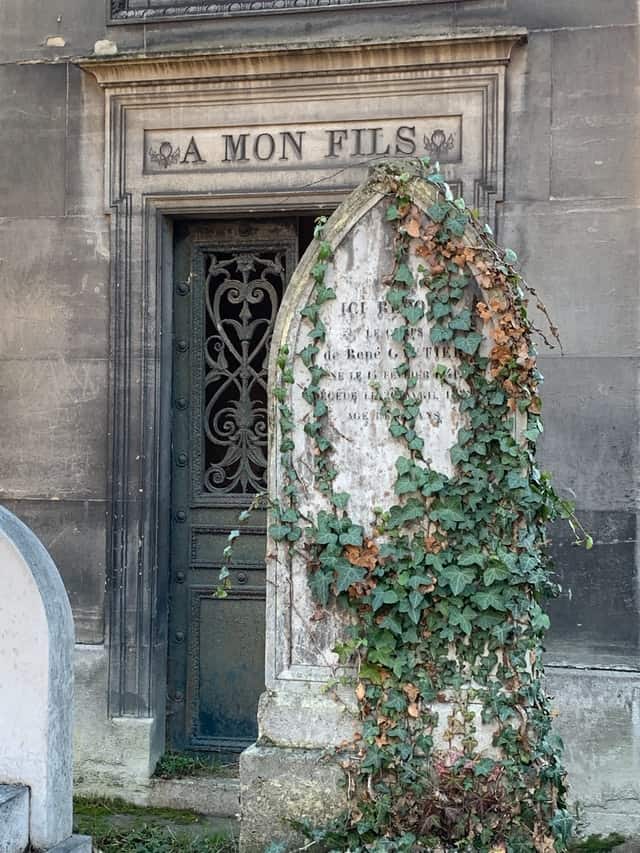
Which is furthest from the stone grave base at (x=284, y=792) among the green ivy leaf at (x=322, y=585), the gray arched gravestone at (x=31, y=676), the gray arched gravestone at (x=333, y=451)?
the gray arched gravestone at (x=31, y=676)

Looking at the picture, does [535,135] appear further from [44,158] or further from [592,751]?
[592,751]

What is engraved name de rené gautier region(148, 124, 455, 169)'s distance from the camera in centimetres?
627

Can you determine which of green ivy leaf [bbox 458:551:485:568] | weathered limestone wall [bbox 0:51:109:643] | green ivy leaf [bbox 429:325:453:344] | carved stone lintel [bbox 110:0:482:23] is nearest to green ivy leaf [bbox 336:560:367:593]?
green ivy leaf [bbox 458:551:485:568]

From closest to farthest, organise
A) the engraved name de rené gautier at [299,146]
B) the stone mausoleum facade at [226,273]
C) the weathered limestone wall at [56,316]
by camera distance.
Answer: the stone mausoleum facade at [226,273] → the engraved name de rené gautier at [299,146] → the weathered limestone wall at [56,316]

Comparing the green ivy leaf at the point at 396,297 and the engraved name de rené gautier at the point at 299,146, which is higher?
the engraved name de rené gautier at the point at 299,146

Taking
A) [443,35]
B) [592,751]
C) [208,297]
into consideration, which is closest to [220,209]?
[208,297]

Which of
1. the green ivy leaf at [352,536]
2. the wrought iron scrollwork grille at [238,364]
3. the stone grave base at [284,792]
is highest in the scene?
the wrought iron scrollwork grille at [238,364]

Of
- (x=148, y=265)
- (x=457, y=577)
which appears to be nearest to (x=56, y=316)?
(x=148, y=265)

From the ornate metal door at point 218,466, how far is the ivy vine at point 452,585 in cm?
205

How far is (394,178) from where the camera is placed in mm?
4645

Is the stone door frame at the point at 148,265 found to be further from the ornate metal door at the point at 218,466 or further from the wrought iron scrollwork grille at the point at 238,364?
the wrought iron scrollwork grille at the point at 238,364

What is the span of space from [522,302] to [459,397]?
0.43m

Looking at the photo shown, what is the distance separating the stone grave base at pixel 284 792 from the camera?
4.53 metres

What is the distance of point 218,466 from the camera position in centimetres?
671
